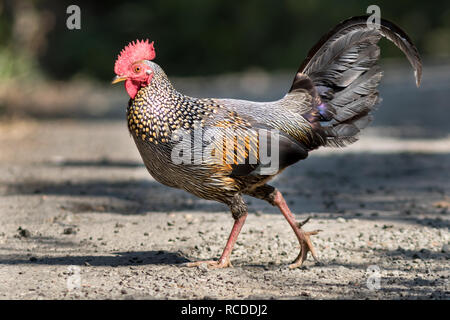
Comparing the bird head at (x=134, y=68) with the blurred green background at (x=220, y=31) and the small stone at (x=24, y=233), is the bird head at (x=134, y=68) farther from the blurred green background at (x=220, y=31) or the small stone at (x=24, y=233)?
the blurred green background at (x=220, y=31)

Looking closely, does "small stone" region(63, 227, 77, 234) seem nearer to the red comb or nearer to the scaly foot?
the red comb

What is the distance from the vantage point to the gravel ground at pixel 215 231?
537 cm

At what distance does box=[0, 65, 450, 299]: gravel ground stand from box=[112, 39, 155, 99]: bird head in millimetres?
1598

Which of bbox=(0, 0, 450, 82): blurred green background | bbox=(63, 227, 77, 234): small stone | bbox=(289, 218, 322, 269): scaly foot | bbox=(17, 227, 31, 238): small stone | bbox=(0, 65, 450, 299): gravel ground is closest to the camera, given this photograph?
bbox=(0, 65, 450, 299): gravel ground

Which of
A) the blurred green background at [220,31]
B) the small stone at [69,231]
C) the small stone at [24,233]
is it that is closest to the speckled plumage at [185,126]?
the small stone at [69,231]

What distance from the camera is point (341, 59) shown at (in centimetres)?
629

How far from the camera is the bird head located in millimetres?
5641

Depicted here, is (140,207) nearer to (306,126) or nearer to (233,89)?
(306,126)

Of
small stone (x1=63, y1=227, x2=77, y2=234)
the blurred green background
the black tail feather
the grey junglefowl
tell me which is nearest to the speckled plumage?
the grey junglefowl

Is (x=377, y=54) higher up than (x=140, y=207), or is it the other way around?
(x=377, y=54)

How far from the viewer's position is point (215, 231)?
7121 mm

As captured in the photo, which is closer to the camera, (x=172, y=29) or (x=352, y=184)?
(x=352, y=184)

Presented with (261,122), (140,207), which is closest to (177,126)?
(261,122)

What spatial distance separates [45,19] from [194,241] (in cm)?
1535
